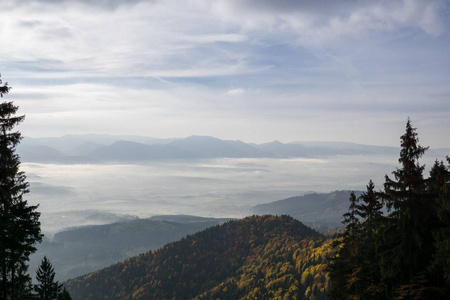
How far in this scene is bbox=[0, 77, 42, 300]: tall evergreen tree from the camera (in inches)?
1009

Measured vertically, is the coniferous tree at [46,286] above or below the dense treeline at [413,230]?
below

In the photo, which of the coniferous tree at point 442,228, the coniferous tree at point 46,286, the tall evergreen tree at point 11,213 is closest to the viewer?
the coniferous tree at point 442,228

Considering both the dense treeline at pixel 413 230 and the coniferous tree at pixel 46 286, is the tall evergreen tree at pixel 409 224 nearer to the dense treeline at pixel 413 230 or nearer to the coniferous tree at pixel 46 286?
the dense treeline at pixel 413 230

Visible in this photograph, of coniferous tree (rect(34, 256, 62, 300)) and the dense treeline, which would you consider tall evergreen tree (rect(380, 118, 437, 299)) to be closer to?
the dense treeline

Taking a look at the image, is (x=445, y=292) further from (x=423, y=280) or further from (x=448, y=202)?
(x=448, y=202)

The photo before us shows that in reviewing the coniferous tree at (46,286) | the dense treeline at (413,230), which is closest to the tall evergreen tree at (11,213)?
the coniferous tree at (46,286)

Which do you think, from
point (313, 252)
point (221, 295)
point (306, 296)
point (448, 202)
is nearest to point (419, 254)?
point (448, 202)

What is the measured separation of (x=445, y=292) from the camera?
26.4 meters

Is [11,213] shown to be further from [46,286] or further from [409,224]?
[409,224]

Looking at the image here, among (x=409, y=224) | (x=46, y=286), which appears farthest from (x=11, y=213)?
(x=409, y=224)

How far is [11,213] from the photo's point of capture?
2781 cm

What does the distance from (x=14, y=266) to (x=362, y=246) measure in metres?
30.2

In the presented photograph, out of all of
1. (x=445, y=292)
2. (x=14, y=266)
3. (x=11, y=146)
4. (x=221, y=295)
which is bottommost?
(x=221, y=295)

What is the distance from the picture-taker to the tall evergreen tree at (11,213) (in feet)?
84.1
